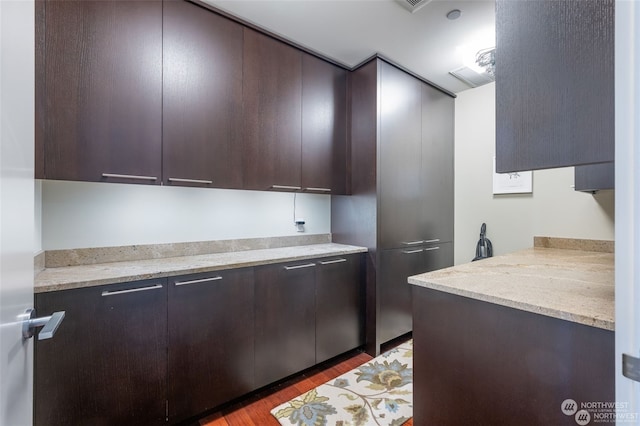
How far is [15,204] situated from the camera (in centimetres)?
59

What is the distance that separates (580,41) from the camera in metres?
0.70

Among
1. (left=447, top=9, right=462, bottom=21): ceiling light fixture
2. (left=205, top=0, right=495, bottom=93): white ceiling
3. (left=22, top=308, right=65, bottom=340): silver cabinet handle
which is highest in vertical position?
(left=205, top=0, right=495, bottom=93): white ceiling

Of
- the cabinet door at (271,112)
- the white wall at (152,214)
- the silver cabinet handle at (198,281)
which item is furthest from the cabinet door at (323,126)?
the silver cabinet handle at (198,281)

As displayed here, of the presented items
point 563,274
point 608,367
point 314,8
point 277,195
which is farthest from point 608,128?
point 277,195

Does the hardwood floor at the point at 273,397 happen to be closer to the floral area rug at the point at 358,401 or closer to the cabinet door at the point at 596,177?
the floral area rug at the point at 358,401

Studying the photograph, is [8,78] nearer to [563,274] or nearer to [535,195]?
[563,274]

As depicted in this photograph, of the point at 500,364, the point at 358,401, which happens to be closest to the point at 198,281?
the point at 358,401

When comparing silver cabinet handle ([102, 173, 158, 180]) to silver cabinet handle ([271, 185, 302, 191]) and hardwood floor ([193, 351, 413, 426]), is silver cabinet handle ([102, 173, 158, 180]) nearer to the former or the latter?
silver cabinet handle ([271, 185, 302, 191])

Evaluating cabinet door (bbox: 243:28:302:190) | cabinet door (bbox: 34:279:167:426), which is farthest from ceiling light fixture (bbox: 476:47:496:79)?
cabinet door (bbox: 34:279:167:426)

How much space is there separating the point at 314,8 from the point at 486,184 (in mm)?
2391

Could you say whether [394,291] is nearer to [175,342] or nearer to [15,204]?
[175,342]

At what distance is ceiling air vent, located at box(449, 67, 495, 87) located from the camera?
102 inches

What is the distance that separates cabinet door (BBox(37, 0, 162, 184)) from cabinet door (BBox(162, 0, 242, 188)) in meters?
0.07
